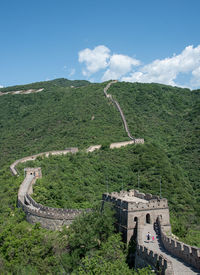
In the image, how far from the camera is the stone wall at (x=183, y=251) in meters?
13.7

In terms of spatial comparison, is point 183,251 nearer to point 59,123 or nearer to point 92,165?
point 92,165

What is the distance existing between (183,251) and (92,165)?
104 ft

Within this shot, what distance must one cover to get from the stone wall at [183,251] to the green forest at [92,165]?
1.92 meters

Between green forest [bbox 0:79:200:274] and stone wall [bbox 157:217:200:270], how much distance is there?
192 cm

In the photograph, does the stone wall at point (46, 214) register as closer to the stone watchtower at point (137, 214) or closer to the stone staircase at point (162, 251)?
the stone watchtower at point (137, 214)

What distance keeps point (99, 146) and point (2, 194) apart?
74.9ft

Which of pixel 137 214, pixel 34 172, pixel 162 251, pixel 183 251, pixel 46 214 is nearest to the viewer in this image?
pixel 183 251

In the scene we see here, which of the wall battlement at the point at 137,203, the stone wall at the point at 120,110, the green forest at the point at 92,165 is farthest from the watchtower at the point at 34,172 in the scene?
the stone wall at the point at 120,110

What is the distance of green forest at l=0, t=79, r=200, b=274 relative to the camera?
20.6 m

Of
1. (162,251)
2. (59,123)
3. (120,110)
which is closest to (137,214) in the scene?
(162,251)

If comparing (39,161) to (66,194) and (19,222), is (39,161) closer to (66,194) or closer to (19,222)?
(66,194)

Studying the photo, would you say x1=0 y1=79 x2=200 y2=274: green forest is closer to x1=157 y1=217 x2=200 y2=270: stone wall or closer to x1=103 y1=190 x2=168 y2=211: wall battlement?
x1=103 y1=190 x2=168 y2=211: wall battlement

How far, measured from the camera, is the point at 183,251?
1466 centimetres

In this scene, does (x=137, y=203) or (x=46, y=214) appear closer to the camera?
(x=137, y=203)
